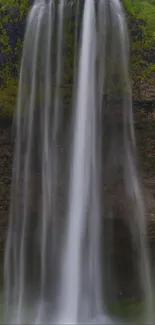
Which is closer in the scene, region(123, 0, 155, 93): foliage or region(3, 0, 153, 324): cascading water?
region(3, 0, 153, 324): cascading water

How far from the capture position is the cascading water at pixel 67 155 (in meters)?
6.53

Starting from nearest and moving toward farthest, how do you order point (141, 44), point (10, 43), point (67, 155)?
point (67, 155) → point (141, 44) → point (10, 43)

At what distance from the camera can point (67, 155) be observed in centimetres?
676

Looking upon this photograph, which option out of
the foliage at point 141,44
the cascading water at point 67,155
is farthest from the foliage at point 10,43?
the foliage at point 141,44

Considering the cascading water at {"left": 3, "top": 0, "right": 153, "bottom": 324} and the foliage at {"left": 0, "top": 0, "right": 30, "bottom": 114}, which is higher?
the foliage at {"left": 0, "top": 0, "right": 30, "bottom": 114}

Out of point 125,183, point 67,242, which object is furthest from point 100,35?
point 67,242

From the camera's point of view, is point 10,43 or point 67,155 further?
point 10,43

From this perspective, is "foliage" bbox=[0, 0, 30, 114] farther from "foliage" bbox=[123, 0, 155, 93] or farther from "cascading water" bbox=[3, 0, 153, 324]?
"foliage" bbox=[123, 0, 155, 93]

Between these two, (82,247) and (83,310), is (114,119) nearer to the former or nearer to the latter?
(82,247)

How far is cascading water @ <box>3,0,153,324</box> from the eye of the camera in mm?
6531

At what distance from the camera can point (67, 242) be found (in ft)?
21.1

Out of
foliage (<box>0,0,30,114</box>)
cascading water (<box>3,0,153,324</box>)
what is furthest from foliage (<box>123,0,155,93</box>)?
foliage (<box>0,0,30,114</box>)

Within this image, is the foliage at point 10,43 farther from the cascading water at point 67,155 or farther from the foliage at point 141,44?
the foliage at point 141,44

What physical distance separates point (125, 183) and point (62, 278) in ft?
6.80
